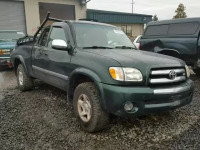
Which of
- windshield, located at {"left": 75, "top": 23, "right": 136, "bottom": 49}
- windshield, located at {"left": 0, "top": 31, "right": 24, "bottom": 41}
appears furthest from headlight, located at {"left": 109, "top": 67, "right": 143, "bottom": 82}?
windshield, located at {"left": 0, "top": 31, "right": 24, "bottom": 41}

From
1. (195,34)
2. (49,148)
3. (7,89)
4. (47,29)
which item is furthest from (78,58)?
(195,34)

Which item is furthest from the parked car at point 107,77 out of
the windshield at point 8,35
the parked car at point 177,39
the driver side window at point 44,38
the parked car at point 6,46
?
the windshield at point 8,35

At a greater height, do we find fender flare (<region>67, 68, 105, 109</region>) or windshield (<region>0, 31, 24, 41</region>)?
windshield (<region>0, 31, 24, 41</region>)

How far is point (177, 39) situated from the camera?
648 cm

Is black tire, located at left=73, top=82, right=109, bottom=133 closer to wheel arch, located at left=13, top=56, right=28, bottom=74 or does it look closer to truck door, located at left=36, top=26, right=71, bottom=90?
truck door, located at left=36, top=26, right=71, bottom=90

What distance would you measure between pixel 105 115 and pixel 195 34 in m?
4.67

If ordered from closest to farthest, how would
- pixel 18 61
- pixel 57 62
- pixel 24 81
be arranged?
pixel 57 62
pixel 24 81
pixel 18 61

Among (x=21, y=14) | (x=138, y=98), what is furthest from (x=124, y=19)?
(x=138, y=98)

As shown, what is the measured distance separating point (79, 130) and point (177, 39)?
477cm

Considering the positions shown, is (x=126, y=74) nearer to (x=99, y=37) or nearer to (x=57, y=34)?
(x=99, y=37)

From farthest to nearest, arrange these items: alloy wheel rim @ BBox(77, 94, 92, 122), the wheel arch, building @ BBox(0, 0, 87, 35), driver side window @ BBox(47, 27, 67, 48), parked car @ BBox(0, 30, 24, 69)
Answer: building @ BBox(0, 0, 87, 35)
parked car @ BBox(0, 30, 24, 69)
the wheel arch
driver side window @ BBox(47, 27, 67, 48)
alloy wheel rim @ BBox(77, 94, 92, 122)

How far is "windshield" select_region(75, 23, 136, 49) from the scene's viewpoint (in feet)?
12.0

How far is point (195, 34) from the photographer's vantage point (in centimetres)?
617

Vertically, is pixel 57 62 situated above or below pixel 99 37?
below
